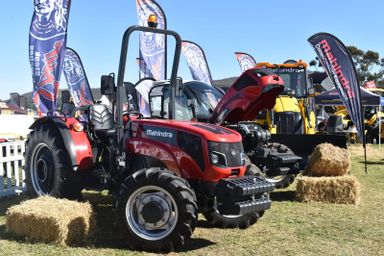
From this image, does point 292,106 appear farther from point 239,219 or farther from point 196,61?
point 196,61

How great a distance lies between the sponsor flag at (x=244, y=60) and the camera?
22.3 m

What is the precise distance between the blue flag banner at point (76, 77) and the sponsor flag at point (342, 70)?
37.4 feet

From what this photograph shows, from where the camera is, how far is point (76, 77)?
1989 centimetres

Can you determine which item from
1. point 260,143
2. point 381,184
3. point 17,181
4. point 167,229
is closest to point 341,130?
point 381,184

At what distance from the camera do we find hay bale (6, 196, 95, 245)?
458 cm

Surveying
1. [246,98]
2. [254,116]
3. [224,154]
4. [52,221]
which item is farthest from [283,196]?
[52,221]

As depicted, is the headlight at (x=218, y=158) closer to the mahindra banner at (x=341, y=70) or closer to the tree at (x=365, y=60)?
the mahindra banner at (x=341, y=70)

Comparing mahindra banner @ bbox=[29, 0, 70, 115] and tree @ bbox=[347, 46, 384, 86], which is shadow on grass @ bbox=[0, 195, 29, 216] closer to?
mahindra banner @ bbox=[29, 0, 70, 115]

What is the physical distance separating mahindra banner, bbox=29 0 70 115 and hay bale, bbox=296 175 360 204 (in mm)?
5645

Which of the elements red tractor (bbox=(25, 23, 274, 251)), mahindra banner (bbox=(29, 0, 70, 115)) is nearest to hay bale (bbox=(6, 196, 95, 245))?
red tractor (bbox=(25, 23, 274, 251))

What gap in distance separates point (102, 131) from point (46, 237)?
73.4 inches

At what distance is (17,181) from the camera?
7.79 metres

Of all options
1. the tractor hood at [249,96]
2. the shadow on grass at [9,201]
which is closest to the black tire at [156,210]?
the shadow on grass at [9,201]

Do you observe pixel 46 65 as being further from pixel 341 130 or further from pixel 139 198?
pixel 341 130
